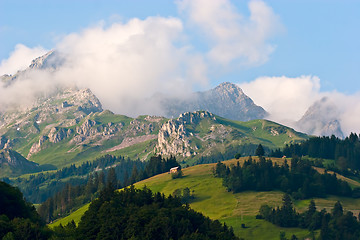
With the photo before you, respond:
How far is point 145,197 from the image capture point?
7121 inches

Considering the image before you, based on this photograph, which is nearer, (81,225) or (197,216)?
(81,225)

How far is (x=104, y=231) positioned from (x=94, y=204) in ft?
97.6

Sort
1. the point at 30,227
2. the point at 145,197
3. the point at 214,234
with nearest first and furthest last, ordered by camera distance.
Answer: the point at 30,227, the point at 214,234, the point at 145,197

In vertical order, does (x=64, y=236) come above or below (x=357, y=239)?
above

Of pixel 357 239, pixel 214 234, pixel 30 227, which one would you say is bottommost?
pixel 357 239

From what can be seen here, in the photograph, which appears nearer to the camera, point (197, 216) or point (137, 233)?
point (137, 233)

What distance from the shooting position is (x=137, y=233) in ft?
459

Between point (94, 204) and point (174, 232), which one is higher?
point (94, 204)

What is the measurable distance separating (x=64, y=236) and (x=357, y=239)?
127 m

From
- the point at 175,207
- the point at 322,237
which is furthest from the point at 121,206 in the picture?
the point at 322,237

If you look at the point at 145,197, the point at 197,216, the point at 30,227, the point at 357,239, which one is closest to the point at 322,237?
the point at 357,239

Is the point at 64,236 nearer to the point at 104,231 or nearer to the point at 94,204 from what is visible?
the point at 104,231

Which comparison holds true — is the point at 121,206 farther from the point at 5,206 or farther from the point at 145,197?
the point at 5,206

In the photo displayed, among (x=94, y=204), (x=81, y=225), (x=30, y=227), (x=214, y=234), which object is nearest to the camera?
(x=30, y=227)
